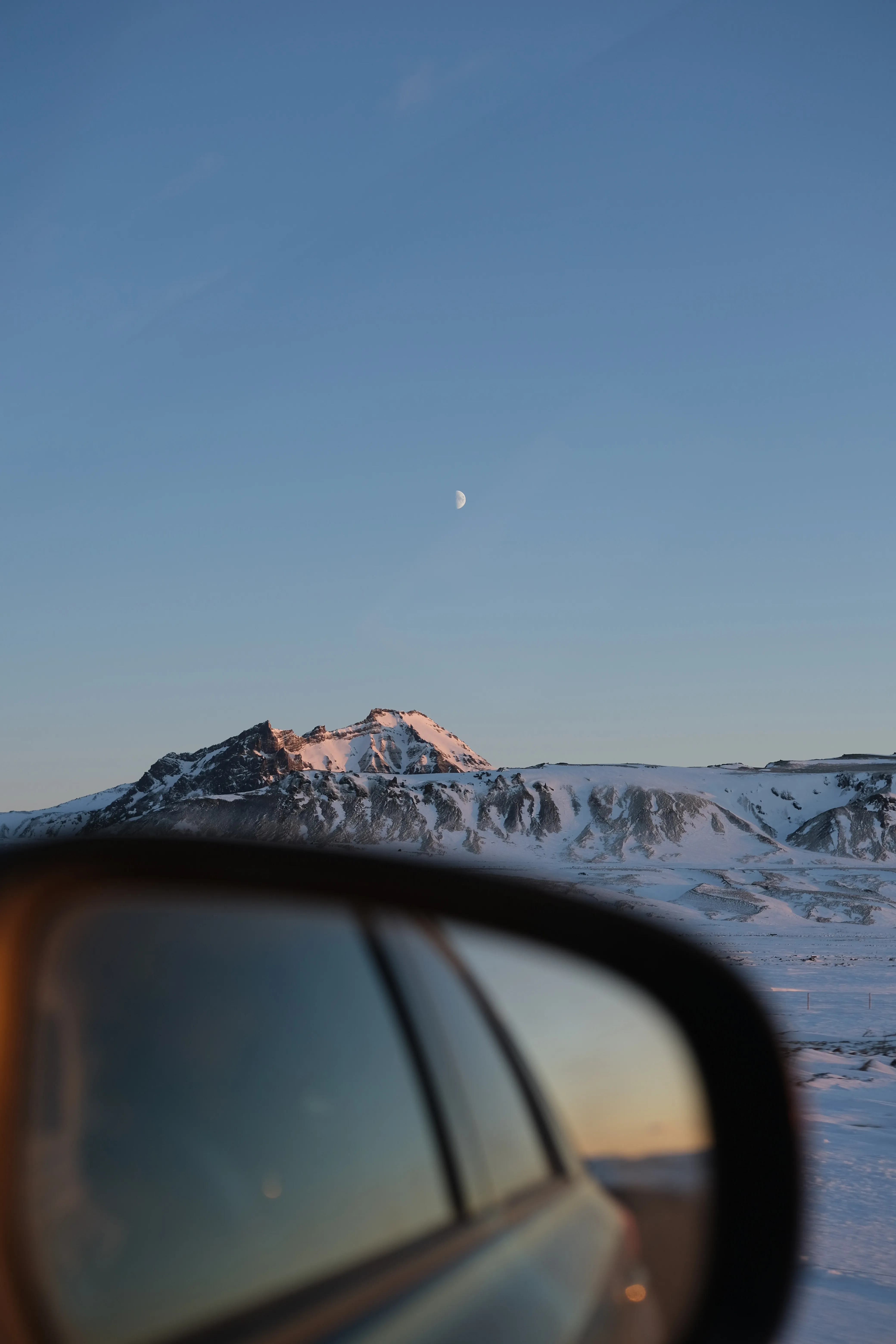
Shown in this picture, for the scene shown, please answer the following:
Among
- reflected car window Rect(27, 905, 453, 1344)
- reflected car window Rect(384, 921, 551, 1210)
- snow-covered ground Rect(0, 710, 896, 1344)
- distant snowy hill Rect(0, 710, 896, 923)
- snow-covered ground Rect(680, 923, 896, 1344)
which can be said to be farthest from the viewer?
distant snowy hill Rect(0, 710, 896, 923)

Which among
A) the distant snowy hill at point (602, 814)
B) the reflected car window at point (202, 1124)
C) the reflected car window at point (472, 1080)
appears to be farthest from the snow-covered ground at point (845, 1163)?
the distant snowy hill at point (602, 814)

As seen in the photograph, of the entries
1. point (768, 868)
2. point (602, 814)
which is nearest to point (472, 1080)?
point (768, 868)

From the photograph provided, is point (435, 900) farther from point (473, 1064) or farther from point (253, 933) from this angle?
point (253, 933)

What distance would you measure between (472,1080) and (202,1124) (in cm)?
81

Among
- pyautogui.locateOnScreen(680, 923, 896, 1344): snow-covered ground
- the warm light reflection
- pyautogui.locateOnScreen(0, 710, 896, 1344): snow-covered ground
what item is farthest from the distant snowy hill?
the warm light reflection

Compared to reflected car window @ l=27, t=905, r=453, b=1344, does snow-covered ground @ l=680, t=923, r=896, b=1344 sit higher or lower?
lower

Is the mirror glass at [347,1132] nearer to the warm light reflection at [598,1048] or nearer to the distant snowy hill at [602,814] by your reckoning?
the warm light reflection at [598,1048]

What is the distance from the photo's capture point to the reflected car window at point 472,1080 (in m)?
1.93

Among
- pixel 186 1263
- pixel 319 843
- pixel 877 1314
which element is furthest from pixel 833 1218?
pixel 186 1263

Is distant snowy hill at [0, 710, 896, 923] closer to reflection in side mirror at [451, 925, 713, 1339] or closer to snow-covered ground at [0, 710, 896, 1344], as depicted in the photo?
snow-covered ground at [0, 710, 896, 1344]

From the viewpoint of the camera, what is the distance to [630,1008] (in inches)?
98.0

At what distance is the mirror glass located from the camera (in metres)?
1.18

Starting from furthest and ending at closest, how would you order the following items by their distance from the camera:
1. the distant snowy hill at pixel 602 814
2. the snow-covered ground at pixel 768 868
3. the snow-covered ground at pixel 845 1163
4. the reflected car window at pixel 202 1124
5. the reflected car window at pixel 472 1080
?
the distant snowy hill at pixel 602 814 < the snow-covered ground at pixel 768 868 < the snow-covered ground at pixel 845 1163 < the reflected car window at pixel 472 1080 < the reflected car window at pixel 202 1124

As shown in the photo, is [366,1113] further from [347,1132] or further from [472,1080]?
[472,1080]
